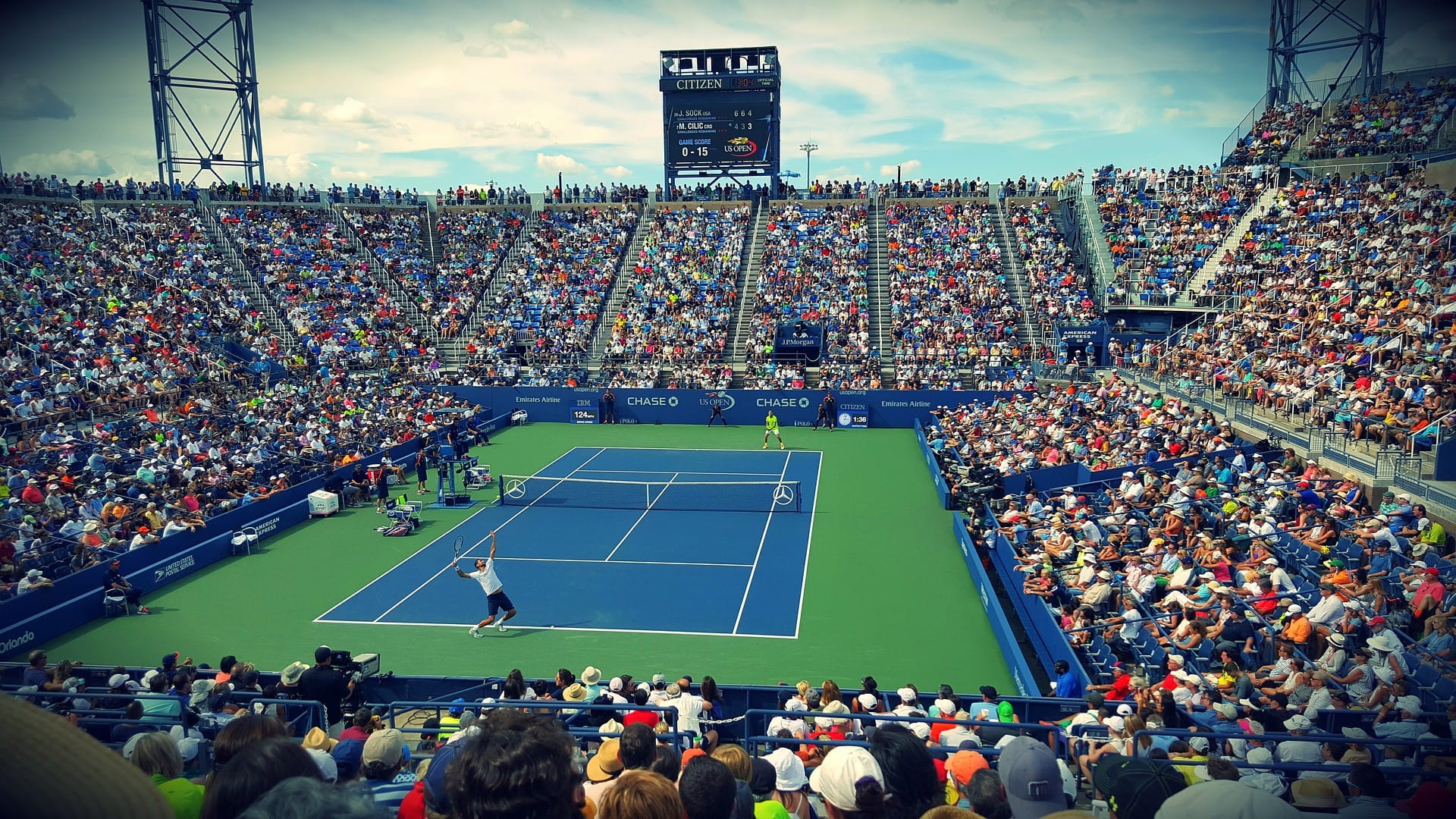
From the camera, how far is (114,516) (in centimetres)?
1972

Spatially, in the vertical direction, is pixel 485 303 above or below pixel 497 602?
above

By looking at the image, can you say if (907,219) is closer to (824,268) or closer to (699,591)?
(824,268)

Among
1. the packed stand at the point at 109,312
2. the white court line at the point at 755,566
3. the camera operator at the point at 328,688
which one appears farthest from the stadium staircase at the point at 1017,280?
the camera operator at the point at 328,688

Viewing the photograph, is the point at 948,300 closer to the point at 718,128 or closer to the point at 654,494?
the point at 718,128

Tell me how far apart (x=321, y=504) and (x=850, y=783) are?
22153mm

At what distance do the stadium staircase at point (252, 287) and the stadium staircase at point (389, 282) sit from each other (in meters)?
5.81

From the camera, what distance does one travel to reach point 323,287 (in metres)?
43.3

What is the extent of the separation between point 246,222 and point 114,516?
99.4ft

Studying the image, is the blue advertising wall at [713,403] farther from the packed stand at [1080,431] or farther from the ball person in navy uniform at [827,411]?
the packed stand at [1080,431]

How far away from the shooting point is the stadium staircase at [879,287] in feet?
134

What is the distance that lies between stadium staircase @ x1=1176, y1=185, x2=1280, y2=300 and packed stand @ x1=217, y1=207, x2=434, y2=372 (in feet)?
109

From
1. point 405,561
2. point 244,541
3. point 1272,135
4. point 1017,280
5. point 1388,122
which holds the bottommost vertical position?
point 405,561

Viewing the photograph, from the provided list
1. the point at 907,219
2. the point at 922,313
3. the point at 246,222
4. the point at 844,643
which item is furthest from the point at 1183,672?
the point at 246,222

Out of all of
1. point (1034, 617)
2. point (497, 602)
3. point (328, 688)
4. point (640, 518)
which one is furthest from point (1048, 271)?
point (328, 688)
